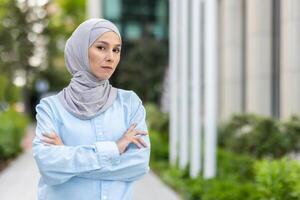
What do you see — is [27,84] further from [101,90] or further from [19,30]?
[101,90]

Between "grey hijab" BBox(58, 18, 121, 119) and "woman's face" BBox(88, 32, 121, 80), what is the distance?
0.02 metres

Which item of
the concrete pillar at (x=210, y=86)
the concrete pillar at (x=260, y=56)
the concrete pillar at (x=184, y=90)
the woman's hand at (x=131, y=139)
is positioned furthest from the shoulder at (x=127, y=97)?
the concrete pillar at (x=260, y=56)

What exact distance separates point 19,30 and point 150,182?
31.9m

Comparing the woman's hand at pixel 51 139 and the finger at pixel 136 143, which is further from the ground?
the woman's hand at pixel 51 139

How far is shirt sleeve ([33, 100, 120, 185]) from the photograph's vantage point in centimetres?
242

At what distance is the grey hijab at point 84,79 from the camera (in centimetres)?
244

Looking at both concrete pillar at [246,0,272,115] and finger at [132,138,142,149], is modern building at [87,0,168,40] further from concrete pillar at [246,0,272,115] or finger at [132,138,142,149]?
finger at [132,138,142,149]

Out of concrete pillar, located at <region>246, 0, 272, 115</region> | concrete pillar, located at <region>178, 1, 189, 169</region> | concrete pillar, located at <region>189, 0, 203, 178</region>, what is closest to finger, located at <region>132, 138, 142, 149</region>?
concrete pillar, located at <region>189, 0, 203, 178</region>

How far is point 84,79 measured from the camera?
2.48 m

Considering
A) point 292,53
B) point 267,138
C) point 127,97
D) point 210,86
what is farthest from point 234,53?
point 127,97

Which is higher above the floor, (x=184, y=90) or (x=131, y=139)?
(x=131, y=139)

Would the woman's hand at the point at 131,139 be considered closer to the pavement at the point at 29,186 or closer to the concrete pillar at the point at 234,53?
the pavement at the point at 29,186

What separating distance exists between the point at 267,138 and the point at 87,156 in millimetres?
10033

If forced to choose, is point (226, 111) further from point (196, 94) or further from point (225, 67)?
point (196, 94)
